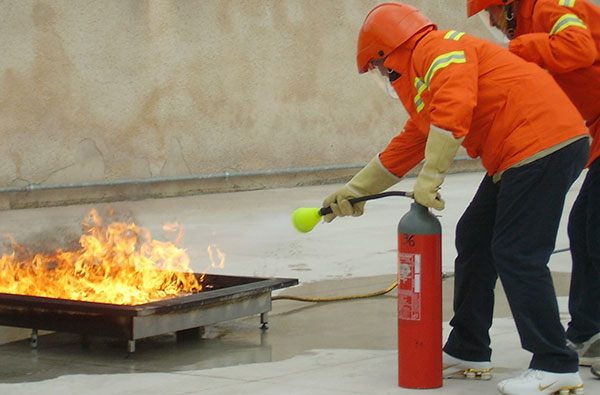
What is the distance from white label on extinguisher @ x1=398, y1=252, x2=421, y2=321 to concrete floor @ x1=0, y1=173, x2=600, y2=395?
32 centimetres

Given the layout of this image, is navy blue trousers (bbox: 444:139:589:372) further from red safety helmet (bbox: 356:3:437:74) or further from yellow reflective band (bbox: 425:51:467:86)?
red safety helmet (bbox: 356:3:437:74)

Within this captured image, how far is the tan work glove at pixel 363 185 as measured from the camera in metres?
4.44

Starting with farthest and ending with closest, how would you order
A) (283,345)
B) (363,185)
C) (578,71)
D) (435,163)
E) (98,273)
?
(98,273)
(283,345)
(363,185)
(578,71)
(435,163)

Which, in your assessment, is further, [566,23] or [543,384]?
[566,23]

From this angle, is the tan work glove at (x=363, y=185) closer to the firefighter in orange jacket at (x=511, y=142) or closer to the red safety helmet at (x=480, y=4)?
the firefighter in orange jacket at (x=511, y=142)

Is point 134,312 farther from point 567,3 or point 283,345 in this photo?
point 567,3

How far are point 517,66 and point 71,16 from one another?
8257 millimetres

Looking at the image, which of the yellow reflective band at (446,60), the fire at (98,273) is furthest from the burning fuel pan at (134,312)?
the yellow reflective band at (446,60)

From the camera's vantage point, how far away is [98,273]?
5496 mm

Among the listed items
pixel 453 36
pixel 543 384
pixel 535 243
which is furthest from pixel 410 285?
pixel 453 36

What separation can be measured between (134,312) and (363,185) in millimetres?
1143

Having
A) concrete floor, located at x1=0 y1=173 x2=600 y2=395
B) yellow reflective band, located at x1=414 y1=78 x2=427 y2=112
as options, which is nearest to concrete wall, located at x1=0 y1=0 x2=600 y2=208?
concrete floor, located at x1=0 y1=173 x2=600 y2=395

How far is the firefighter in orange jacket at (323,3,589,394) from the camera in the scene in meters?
3.82

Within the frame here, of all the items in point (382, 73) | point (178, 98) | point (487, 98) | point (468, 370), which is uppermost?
point (178, 98)
